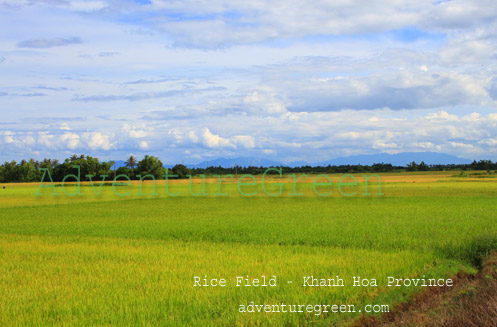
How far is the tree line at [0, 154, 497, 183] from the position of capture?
297ft

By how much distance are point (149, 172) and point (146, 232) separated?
81386 millimetres

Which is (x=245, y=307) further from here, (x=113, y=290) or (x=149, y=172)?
(x=149, y=172)

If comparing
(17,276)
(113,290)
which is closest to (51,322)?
(113,290)

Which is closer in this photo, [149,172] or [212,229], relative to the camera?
[212,229]

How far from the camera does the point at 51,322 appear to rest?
6.79m

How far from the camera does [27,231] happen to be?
18.7 meters

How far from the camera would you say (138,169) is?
99.9m

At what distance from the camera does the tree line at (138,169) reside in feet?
297

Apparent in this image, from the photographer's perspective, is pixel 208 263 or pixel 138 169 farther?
pixel 138 169

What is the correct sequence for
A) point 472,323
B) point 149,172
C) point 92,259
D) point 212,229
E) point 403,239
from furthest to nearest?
1. point 149,172
2. point 212,229
3. point 403,239
4. point 92,259
5. point 472,323

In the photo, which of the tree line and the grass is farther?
the tree line

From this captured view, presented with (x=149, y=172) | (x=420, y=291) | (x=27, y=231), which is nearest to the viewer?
(x=420, y=291)

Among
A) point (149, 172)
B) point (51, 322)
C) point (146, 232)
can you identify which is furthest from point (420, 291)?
point (149, 172)

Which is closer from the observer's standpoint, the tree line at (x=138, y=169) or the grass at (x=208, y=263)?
the grass at (x=208, y=263)
